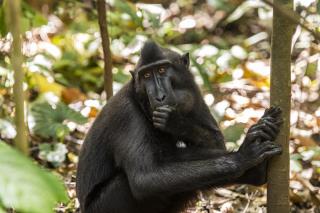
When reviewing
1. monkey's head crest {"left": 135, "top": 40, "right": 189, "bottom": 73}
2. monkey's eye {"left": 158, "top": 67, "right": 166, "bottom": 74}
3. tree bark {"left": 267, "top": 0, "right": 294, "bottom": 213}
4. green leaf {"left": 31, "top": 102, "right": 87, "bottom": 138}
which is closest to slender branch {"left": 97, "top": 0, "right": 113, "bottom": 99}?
green leaf {"left": 31, "top": 102, "right": 87, "bottom": 138}

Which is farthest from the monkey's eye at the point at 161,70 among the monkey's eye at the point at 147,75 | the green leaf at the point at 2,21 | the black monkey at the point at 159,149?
the green leaf at the point at 2,21

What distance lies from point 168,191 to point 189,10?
8.60m

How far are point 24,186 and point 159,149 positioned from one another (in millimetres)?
3778

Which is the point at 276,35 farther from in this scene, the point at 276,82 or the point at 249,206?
the point at 249,206

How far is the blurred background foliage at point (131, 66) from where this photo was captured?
7.04 meters

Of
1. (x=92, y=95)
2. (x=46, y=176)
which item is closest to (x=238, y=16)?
(x=92, y=95)

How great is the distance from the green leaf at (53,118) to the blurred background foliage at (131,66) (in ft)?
0.04

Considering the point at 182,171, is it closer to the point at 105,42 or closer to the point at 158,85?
the point at 158,85

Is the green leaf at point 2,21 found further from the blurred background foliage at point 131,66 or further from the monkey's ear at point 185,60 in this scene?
the monkey's ear at point 185,60

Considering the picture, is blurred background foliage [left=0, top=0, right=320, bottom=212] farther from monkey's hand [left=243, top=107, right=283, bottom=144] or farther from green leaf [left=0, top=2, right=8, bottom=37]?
monkey's hand [left=243, top=107, right=283, bottom=144]

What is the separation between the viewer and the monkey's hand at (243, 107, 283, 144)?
470 cm

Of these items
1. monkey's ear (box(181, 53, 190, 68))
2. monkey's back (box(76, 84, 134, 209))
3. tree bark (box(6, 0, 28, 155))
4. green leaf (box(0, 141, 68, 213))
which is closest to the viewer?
green leaf (box(0, 141, 68, 213))

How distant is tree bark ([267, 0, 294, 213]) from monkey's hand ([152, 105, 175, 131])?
37.7 inches

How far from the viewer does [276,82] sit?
4.53m
